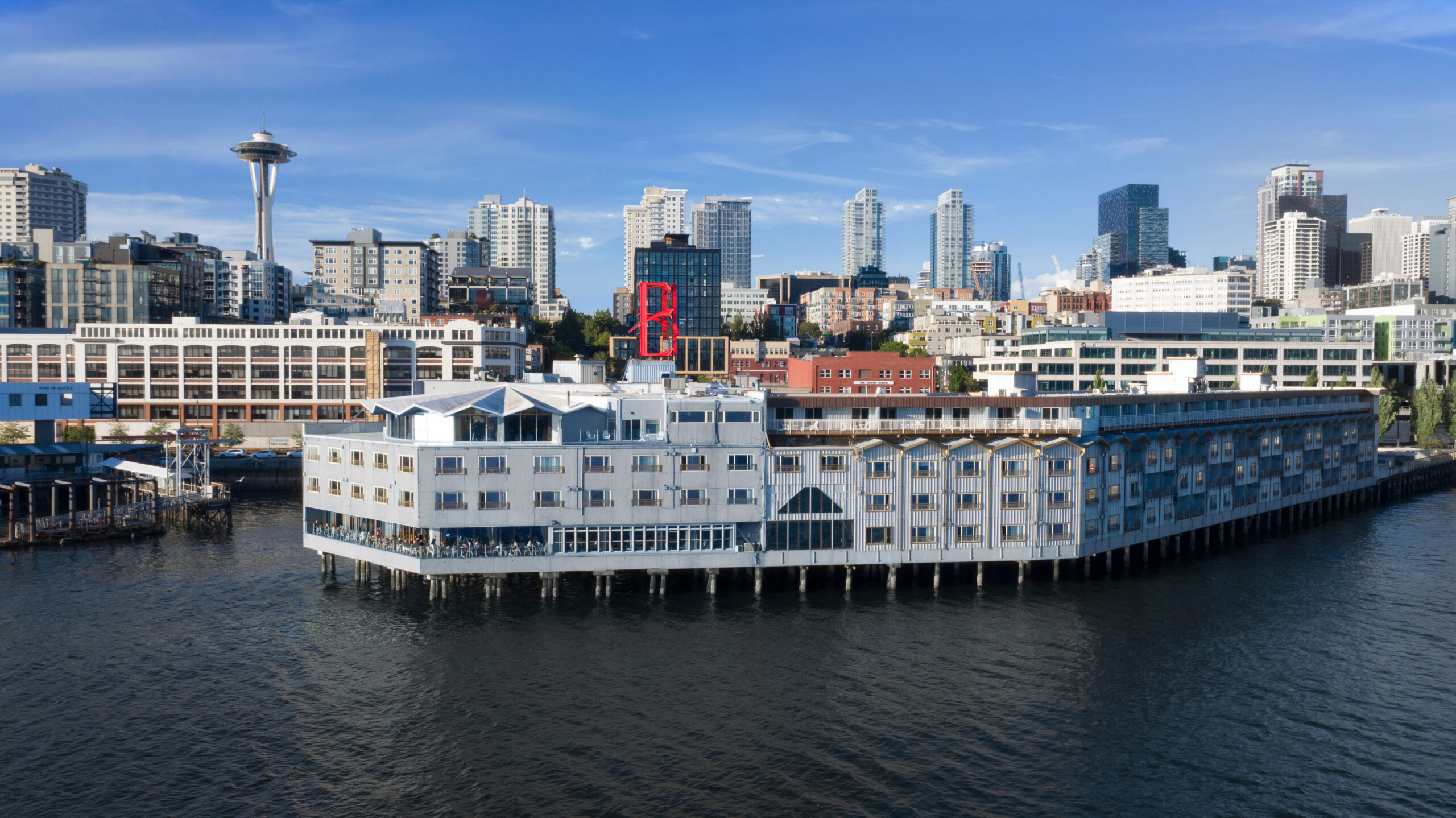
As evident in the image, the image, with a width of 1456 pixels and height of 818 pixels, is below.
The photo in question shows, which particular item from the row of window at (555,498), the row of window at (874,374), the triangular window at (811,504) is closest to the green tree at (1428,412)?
the row of window at (874,374)

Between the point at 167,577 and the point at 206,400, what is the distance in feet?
334

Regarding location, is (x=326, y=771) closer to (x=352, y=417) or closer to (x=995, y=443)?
(x=995, y=443)

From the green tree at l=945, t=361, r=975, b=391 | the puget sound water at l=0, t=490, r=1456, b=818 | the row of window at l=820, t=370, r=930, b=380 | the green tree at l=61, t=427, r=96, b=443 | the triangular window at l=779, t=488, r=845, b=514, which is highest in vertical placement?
the row of window at l=820, t=370, r=930, b=380

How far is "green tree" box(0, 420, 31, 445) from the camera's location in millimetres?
145962

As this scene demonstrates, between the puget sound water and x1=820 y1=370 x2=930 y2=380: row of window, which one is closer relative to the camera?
the puget sound water

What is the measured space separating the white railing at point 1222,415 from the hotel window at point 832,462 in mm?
24766

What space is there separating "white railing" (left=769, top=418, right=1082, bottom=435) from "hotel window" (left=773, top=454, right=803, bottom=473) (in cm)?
421

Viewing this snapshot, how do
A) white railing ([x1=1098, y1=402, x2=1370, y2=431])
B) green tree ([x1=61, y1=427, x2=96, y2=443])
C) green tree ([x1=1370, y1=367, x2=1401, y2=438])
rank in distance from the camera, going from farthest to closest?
green tree ([x1=1370, y1=367, x2=1401, y2=438])
green tree ([x1=61, y1=427, x2=96, y2=443])
white railing ([x1=1098, y1=402, x2=1370, y2=431])

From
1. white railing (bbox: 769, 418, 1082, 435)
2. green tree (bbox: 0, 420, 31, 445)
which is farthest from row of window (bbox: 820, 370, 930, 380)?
green tree (bbox: 0, 420, 31, 445)

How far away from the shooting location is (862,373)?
440 feet

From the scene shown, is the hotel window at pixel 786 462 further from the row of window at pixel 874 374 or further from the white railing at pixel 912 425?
the row of window at pixel 874 374

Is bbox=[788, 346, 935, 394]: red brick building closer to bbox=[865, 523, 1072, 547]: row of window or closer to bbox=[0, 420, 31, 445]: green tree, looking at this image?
bbox=[865, 523, 1072, 547]: row of window

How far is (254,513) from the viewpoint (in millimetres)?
124062

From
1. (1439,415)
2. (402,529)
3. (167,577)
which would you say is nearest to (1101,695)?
(402,529)
